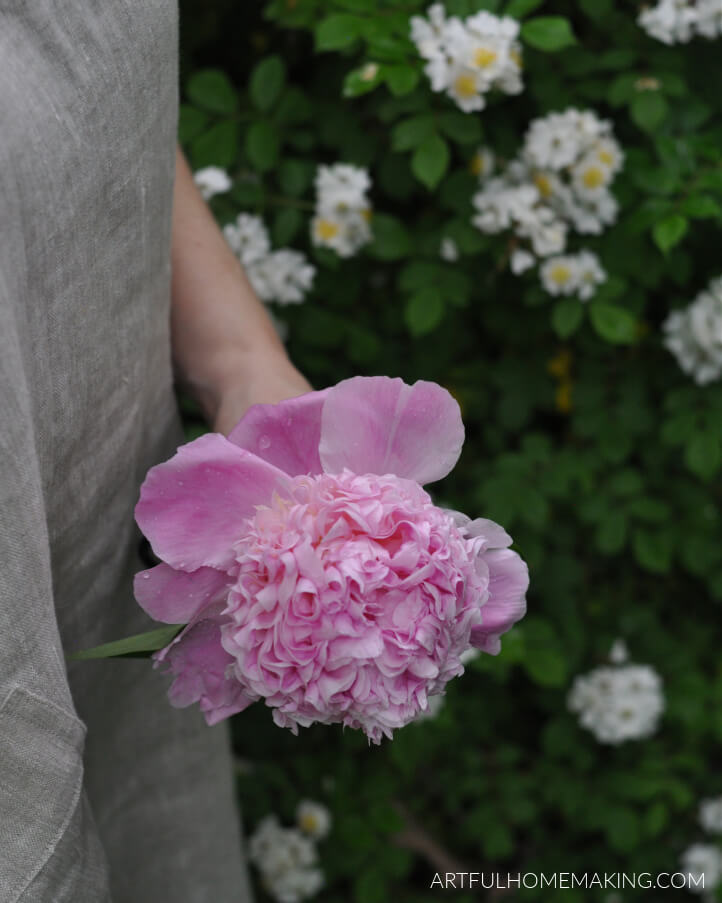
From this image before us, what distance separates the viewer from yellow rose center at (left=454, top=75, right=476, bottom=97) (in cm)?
123

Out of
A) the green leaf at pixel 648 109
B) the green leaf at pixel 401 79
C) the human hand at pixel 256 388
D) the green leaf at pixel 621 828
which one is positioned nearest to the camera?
the human hand at pixel 256 388

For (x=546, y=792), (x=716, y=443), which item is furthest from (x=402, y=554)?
(x=546, y=792)

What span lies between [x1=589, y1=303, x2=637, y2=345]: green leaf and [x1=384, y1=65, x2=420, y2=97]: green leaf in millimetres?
429

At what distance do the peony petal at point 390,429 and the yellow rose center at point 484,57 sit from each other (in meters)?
0.75

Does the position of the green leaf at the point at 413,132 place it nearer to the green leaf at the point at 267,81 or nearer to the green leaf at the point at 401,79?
the green leaf at the point at 401,79

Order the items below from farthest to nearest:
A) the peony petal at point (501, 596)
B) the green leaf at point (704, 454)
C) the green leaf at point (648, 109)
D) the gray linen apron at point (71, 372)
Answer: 1. the green leaf at point (704, 454)
2. the green leaf at point (648, 109)
3. the peony petal at point (501, 596)
4. the gray linen apron at point (71, 372)

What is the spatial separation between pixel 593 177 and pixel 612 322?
0.21m

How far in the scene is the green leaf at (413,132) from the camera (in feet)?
4.16

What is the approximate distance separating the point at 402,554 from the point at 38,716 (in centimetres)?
23

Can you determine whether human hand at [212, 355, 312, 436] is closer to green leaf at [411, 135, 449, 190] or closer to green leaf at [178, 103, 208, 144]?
green leaf at [411, 135, 449, 190]

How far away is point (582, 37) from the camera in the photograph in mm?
1521

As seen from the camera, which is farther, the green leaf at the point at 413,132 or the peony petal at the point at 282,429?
the green leaf at the point at 413,132

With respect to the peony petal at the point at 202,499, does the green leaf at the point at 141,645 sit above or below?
below

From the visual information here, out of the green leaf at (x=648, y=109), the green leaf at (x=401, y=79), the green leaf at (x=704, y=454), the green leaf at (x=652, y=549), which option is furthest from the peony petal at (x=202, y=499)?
the green leaf at (x=652, y=549)
